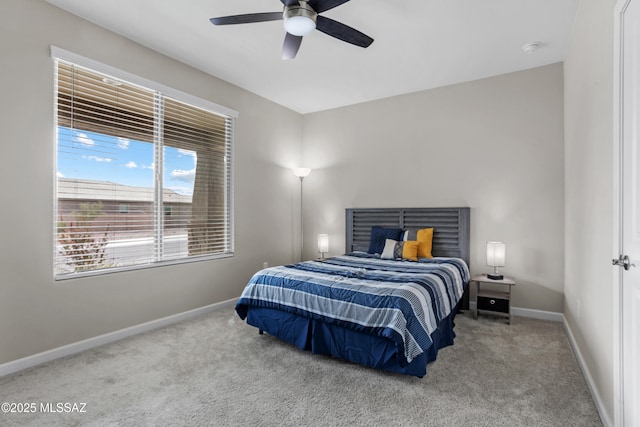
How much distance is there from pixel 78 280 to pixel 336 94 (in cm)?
385

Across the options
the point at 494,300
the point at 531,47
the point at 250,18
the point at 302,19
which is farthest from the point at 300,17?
the point at 494,300

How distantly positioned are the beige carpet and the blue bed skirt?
0.31ft

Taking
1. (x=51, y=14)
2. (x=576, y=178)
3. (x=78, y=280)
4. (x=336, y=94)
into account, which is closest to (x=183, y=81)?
→ (x=51, y=14)

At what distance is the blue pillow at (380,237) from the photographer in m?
4.41

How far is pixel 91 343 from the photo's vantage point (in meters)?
2.96

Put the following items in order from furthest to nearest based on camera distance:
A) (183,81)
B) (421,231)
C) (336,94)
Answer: (336,94) → (421,231) → (183,81)

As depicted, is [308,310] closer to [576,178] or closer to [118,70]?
[576,178]

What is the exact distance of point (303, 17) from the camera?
2.25 meters

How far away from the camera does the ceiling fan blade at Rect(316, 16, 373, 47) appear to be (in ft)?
7.79

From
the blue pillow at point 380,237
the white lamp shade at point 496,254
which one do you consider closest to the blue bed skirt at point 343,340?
the white lamp shade at point 496,254

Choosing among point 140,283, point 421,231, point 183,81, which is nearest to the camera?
point 140,283

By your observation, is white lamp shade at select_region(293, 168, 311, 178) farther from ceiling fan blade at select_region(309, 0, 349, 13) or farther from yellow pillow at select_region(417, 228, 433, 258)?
ceiling fan blade at select_region(309, 0, 349, 13)

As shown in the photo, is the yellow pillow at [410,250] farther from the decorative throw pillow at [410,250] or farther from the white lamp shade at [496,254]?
the white lamp shade at [496,254]

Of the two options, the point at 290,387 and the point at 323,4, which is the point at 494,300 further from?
the point at 323,4
